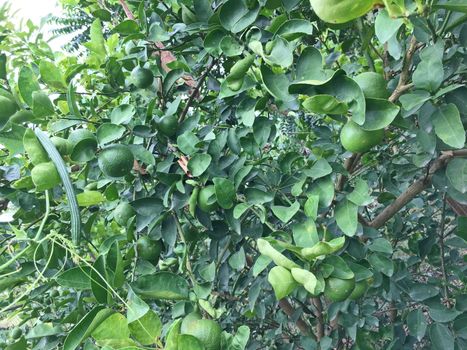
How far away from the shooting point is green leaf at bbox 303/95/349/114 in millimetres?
550

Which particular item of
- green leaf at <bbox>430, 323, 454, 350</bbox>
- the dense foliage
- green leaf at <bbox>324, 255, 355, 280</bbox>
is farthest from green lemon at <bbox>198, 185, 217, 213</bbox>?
green leaf at <bbox>430, 323, 454, 350</bbox>

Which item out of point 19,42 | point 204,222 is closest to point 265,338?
point 204,222

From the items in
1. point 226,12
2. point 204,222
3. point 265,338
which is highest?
point 226,12

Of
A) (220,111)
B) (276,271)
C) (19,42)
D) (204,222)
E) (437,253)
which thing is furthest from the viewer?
(19,42)

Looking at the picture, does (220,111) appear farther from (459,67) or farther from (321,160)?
(459,67)

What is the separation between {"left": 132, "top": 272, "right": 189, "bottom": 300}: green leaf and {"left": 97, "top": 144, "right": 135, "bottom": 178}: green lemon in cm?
20

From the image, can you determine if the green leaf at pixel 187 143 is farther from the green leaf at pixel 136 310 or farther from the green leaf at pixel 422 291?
the green leaf at pixel 422 291

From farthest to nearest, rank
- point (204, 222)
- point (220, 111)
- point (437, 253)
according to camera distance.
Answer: point (437, 253)
point (220, 111)
point (204, 222)

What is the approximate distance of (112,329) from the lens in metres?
0.55

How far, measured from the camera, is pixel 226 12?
756 millimetres

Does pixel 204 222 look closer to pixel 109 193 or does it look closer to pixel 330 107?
pixel 109 193

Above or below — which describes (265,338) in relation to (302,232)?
below

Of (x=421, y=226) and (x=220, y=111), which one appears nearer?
(x=220, y=111)

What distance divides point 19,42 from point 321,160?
45.0 inches
